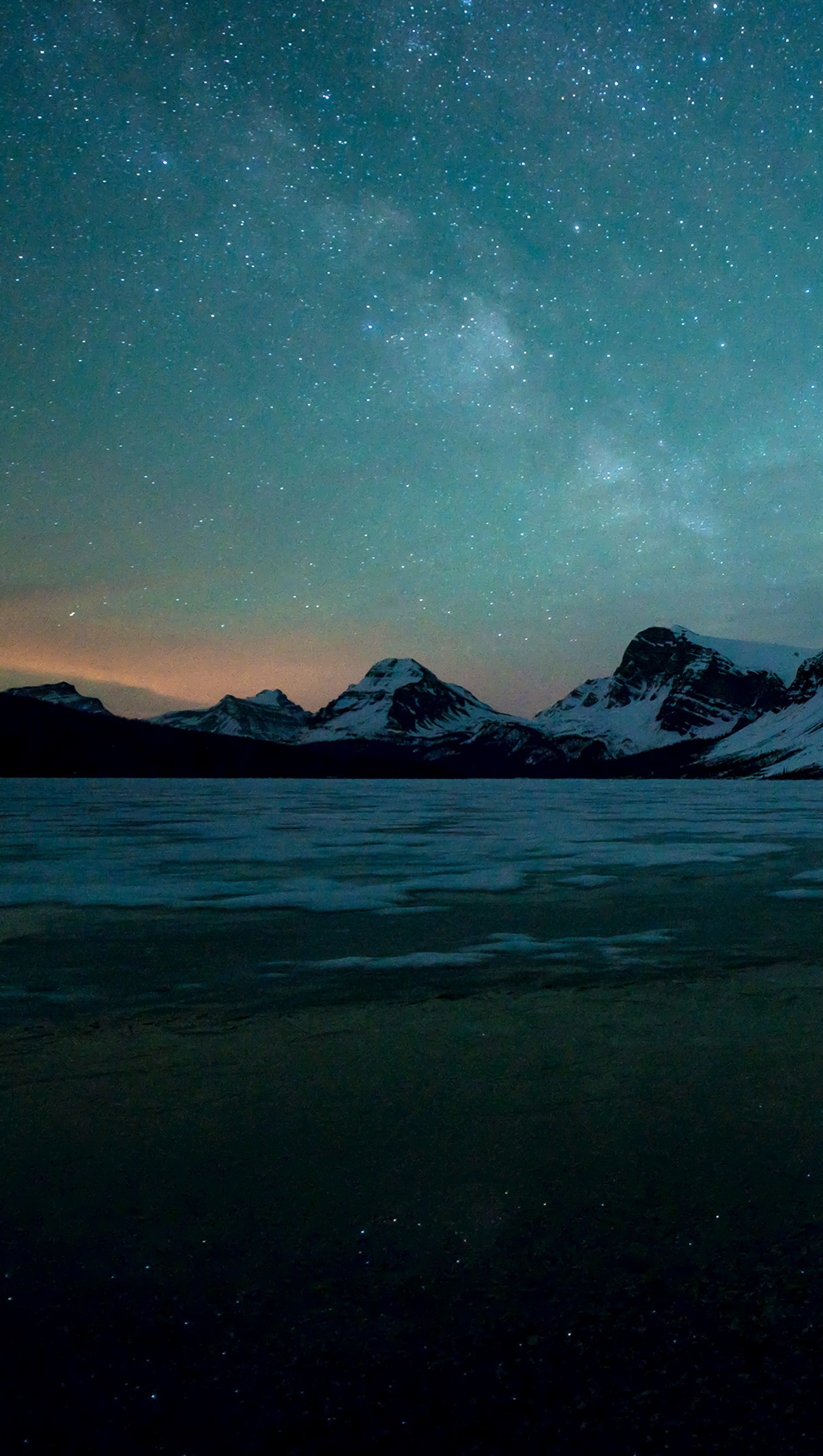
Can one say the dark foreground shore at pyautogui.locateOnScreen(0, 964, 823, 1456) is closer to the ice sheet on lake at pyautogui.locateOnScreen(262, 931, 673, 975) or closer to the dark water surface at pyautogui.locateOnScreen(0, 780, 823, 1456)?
the dark water surface at pyautogui.locateOnScreen(0, 780, 823, 1456)

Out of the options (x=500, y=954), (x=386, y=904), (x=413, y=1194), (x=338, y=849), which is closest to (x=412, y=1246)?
(x=413, y=1194)

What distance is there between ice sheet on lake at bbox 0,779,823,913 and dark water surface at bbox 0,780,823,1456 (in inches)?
204

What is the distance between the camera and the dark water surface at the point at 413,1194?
2789 mm

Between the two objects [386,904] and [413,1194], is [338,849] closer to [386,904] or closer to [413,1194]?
[386,904]

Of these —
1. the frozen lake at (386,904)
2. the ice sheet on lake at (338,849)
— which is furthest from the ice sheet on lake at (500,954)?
the ice sheet on lake at (338,849)

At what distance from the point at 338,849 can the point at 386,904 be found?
12095mm

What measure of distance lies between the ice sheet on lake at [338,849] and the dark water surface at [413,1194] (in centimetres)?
519

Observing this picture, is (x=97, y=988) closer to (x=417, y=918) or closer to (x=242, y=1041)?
(x=242, y=1041)

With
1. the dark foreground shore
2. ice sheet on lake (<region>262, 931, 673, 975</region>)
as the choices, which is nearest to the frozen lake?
ice sheet on lake (<region>262, 931, 673, 975</region>)

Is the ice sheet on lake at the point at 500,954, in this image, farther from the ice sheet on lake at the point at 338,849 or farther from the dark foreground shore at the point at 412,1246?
the ice sheet on lake at the point at 338,849

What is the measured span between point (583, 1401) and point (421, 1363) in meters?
0.56

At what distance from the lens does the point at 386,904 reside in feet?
46.7

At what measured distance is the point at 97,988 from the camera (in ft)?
27.5

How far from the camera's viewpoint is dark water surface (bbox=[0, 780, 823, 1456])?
279 cm
